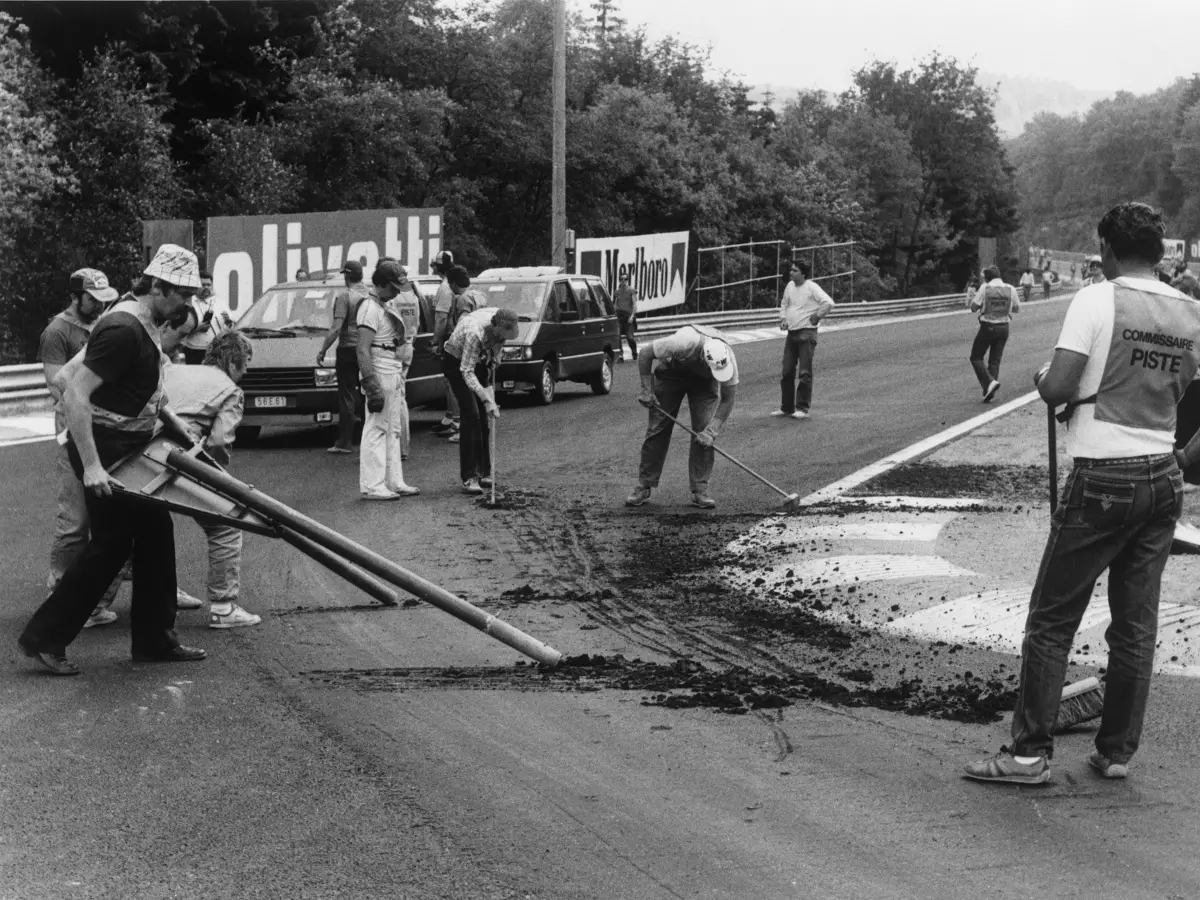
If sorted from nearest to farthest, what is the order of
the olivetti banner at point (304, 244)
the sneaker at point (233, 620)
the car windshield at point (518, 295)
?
the sneaker at point (233, 620) < the car windshield at point (518, 295) < the olivetti banner at point (304, 244)

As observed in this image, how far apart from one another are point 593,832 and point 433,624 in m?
3.43

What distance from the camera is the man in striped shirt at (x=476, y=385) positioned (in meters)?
13.3

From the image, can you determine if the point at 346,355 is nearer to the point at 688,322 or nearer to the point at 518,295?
the point at 518,295

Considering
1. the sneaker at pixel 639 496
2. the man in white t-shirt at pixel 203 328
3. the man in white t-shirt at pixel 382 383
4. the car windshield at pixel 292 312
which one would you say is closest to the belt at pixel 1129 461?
the man in white t-shirt at pixel 203 328

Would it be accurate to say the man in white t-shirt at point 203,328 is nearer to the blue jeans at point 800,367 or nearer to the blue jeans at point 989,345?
the blue jeans at point 800,367

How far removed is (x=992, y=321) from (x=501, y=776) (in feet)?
55.3

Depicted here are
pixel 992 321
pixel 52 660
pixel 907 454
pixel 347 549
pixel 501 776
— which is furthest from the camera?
pixel 992 321

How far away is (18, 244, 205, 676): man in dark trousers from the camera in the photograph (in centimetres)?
700

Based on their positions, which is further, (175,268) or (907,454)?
(907,454)

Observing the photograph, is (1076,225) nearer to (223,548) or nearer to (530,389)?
(530,389)

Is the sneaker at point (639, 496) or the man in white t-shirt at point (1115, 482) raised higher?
the man in white t-shirt at point (1115, 482)

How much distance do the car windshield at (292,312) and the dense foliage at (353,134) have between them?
9.41 m

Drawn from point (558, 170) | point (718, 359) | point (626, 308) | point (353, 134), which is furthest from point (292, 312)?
point (353, 134)

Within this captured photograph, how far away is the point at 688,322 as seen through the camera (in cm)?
2373
